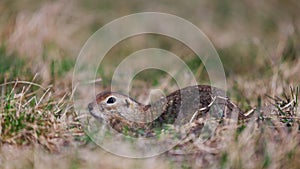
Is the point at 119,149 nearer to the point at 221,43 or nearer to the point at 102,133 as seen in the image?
the point at 102,133

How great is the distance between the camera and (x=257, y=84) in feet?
21.4

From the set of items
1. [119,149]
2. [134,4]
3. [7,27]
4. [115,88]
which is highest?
[134,4]

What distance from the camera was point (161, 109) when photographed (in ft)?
16.5

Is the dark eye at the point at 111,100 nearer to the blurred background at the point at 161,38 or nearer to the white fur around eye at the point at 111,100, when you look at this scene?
the white fur around eye at the point at 111,100

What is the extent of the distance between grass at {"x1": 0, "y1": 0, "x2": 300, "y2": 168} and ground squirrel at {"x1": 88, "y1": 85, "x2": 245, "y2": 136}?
200 mm

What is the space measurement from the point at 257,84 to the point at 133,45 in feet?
11.2

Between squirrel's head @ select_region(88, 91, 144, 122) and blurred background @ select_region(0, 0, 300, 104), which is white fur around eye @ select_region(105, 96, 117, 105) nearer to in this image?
squirrel's head @ select_region(88, 91, 144, 122)

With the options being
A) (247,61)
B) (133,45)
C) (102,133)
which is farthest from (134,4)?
(102,133)

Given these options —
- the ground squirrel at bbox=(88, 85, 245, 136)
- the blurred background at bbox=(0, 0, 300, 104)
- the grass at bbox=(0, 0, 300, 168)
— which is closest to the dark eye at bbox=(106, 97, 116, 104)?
the ground squirrel at bbox=(88, 85, 245, 136)

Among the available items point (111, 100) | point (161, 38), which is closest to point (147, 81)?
point (111, 100)

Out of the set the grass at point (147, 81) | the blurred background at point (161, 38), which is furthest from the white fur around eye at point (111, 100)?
the blurred background at point (161, 38)

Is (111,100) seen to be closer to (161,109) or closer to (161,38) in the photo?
(161,109)

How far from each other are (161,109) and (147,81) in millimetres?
1967

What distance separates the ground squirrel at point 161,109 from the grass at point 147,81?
200mm
